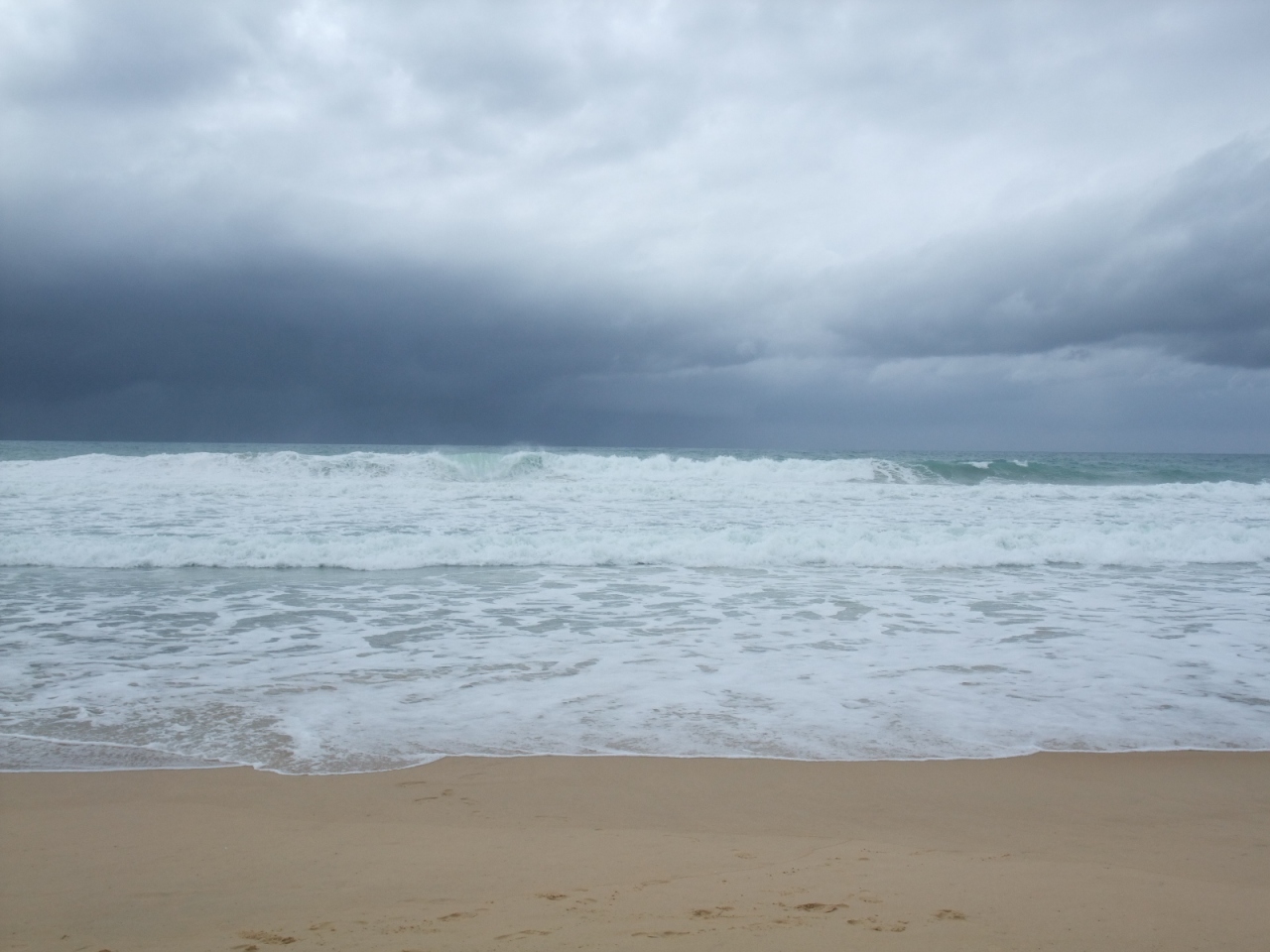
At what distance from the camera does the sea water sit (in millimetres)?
4957

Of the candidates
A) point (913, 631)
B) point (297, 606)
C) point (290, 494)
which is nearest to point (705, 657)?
point (913, 631)

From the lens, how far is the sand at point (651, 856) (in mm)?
2637

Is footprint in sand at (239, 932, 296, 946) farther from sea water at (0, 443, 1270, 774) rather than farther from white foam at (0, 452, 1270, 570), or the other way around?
white foam at (0, 452, 1270, 570)

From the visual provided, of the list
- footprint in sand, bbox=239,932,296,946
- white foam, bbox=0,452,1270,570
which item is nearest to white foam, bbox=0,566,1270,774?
footprint in sand, bbox=239,932,296,946

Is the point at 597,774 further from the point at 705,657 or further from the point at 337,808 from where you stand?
the point at 705,657

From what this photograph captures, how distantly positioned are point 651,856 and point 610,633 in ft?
14.8

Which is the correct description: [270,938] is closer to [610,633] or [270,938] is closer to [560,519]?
[610,633]

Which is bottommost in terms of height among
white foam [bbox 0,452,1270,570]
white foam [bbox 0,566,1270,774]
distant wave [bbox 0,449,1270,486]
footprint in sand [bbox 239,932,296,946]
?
white foam [bbox 0,566,1270,774]

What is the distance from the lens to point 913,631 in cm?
792

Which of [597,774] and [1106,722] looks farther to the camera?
[1106,722]

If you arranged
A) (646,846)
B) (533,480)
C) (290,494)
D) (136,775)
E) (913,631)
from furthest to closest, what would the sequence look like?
(533,480)
(290,494)
(913,631)
(136,775)
(646,846)

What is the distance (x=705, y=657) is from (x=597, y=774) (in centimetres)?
264

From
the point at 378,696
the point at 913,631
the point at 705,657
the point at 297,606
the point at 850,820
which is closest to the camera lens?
the point at 850,820

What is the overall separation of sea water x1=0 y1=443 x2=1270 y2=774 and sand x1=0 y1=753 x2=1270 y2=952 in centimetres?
39
